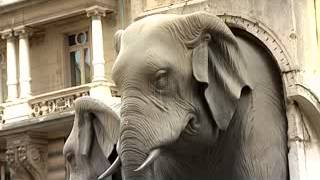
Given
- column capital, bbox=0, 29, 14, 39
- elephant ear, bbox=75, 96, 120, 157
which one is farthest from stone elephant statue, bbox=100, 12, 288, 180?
column capital, bbox=0, 29, 14, 39

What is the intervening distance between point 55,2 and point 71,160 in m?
14.3

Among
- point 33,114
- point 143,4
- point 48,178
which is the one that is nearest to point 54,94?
point 33,114

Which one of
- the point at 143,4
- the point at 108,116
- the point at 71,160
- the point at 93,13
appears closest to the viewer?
the point at 143,4

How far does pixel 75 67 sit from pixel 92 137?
15.2m

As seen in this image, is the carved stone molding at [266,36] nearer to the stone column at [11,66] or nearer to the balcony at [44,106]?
the balcony at [44,106]

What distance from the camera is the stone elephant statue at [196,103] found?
11.7ft

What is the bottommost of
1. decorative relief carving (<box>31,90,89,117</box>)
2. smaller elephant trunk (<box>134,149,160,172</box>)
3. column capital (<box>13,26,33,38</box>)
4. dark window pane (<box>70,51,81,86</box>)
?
smaller elephant trunk (<box>134,149,160,172</box>)

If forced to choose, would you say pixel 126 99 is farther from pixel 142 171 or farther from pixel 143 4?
pixel 143 4

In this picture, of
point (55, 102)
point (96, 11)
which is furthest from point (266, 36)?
point (55, 102)

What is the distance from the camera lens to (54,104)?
19203 mm

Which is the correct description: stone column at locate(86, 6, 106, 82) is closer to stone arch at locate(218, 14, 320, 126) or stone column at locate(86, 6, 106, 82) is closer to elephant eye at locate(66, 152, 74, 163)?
elephant eye at locate(66, 152, 74, 163)

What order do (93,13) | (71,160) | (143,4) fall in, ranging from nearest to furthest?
(143,4), (71,160), (93,13)

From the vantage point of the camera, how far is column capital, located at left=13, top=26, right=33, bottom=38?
1988 centimetres

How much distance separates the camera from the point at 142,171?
3504 mm
